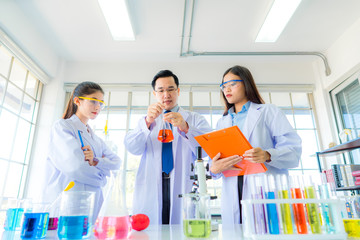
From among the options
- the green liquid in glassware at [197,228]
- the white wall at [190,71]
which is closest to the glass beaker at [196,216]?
the green liquid in glassware at [197,228]

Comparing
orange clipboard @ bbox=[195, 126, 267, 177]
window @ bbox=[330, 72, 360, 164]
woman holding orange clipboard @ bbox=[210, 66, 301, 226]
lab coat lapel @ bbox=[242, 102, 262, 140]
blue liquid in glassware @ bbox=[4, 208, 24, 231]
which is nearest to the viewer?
blue liquid in glassware @ bbox=[4, 208, 24, 231]

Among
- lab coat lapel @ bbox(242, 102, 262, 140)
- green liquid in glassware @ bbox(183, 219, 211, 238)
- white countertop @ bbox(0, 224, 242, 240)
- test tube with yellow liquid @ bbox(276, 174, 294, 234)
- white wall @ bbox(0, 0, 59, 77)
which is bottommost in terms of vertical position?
white countertop @ bbox(0, 224, 242, 240)

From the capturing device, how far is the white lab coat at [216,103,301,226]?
1.23 metres

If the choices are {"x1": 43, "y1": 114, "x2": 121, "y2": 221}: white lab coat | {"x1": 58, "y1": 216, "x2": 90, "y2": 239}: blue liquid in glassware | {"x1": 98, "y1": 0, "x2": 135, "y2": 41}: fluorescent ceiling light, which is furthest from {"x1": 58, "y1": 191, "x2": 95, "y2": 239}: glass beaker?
{"x1": 98, "y1": 0, "x2": 135, "y2": 41}: fluorescent ceiling light

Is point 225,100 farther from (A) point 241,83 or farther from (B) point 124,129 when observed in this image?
(B) point 124,129

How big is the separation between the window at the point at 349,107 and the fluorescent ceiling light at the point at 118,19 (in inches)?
130

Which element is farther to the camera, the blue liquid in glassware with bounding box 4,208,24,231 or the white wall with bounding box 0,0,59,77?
the white wall with bounding box 0,0,59,77

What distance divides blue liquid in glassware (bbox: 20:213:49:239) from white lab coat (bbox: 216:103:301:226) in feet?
3.03

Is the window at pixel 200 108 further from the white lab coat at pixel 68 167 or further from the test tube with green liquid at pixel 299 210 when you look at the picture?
the test tube with green liquid at pixel 299 210

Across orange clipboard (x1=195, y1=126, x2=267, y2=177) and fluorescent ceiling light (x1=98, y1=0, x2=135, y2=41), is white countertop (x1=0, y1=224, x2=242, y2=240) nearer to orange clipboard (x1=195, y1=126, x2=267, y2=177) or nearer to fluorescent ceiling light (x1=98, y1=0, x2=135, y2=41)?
orange clipboard (x1=195, y1=126, x2=267, y2=177)

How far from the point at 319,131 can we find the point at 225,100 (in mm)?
3036

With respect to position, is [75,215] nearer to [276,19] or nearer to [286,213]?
[286,213]

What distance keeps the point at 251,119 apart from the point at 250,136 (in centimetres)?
11

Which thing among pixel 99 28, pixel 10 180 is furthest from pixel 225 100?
pixel 10 180
